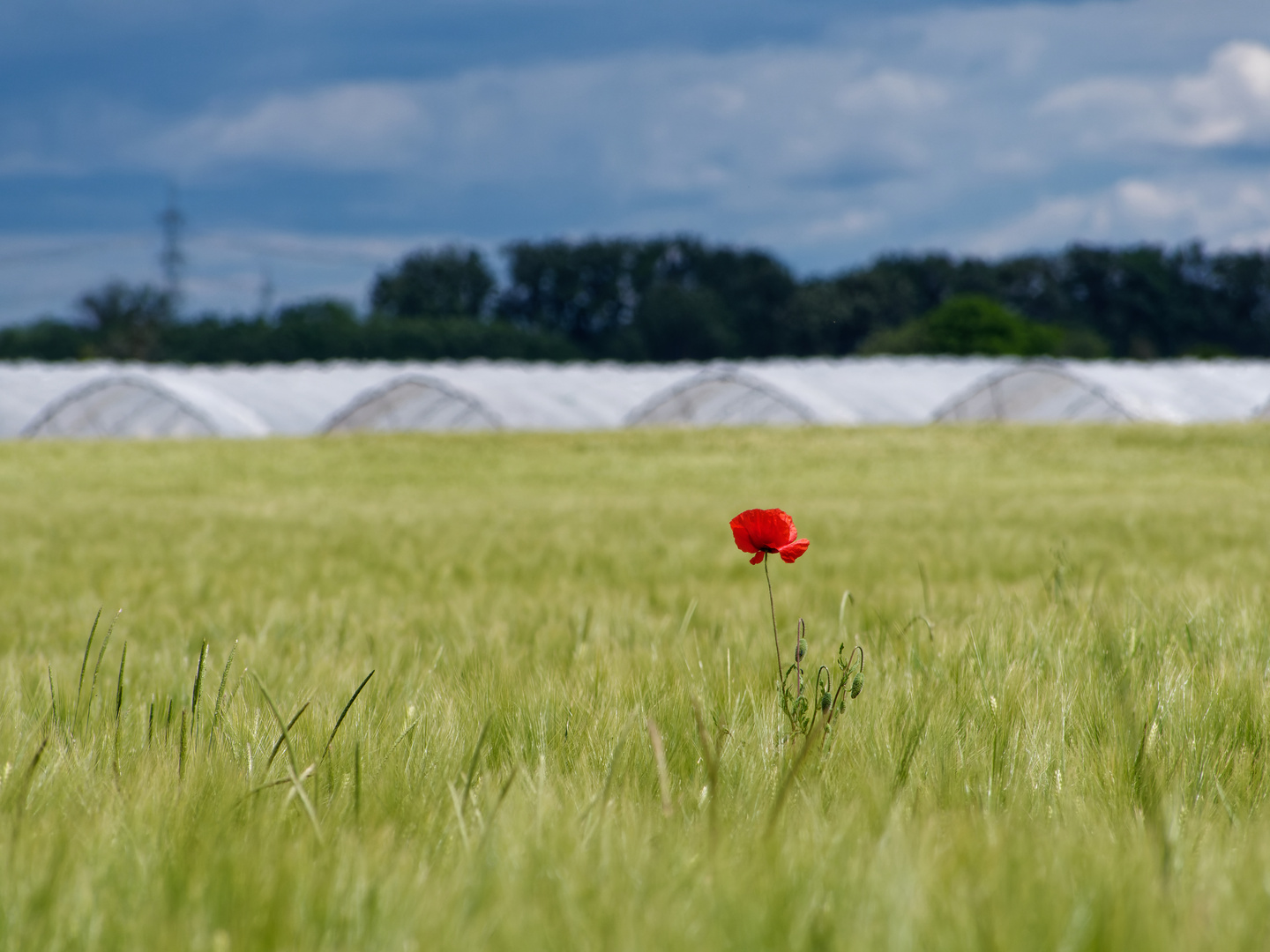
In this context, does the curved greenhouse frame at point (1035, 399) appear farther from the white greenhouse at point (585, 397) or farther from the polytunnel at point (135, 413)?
the polytunnel at point (135, 413)

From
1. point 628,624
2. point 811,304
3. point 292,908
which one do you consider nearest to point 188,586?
point 628,624

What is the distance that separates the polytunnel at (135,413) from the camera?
854 inches

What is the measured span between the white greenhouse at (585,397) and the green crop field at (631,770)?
19246mm

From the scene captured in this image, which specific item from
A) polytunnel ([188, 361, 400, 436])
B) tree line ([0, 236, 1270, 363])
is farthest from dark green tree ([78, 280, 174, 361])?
polytunnel ([188, 361, 400, 436])

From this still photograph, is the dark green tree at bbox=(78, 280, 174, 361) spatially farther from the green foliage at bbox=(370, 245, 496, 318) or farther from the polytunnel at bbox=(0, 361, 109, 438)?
the polytunnel at bbox=(0, 361, 109, 438)

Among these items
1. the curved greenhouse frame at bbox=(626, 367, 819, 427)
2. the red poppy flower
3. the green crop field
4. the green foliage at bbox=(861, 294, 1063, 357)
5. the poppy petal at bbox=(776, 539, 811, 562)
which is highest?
the green foliage at bbox=(861, 294, 1063, 357)

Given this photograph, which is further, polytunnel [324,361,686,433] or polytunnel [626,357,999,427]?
polytunnel [626,357,999,427]

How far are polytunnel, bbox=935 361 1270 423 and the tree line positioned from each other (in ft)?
111

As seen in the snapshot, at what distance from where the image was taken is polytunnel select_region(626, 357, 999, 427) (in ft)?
80.4

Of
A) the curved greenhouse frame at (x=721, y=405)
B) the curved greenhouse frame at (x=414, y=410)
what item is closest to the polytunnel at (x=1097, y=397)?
the curved greenhouse frame at (x=721, y=405)

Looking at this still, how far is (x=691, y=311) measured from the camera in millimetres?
73438

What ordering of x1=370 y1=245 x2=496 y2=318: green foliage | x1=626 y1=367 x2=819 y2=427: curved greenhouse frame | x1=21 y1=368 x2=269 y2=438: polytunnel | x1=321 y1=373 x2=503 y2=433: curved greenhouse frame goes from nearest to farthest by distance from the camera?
1. x1=21 y1=368 x2=269 y2=438: polytunnel
2. x1=321 y1=373 x2=503 y2=433: curved greenhouse frame
3. x1=626 y1=367 x2=819 y2=427: curved greenhouse frame
4. x1=370 y1=245 x2=496 y2=318: green foliage

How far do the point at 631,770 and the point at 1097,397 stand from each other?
2602 cm

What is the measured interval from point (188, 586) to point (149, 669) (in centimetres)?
201
